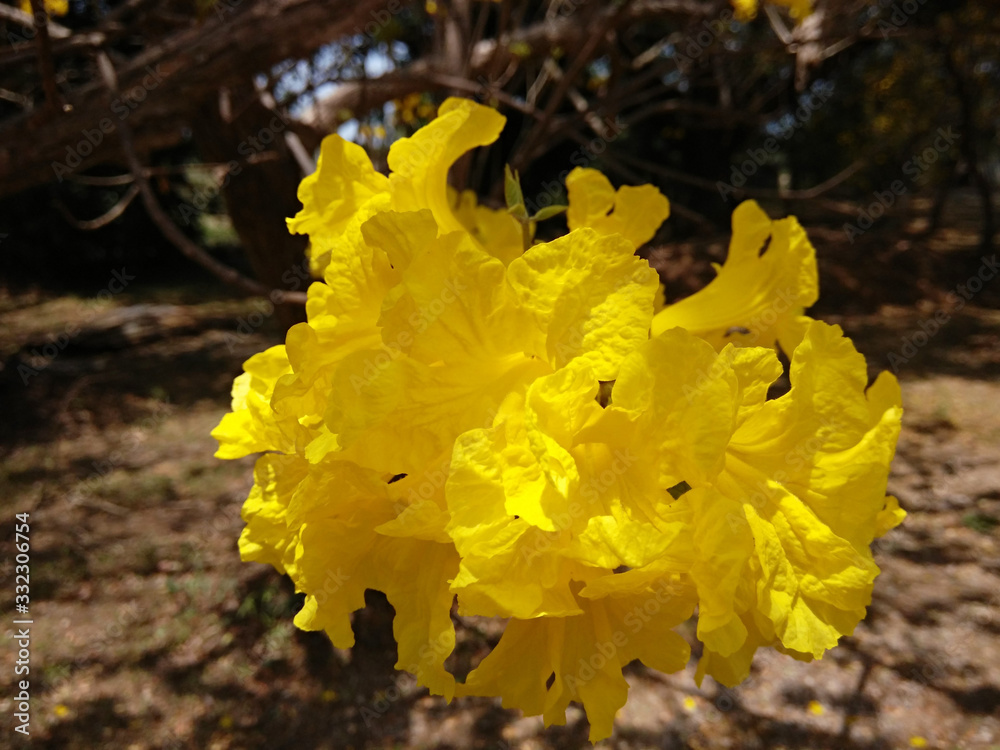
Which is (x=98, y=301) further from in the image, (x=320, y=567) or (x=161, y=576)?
(x=320, y=567)

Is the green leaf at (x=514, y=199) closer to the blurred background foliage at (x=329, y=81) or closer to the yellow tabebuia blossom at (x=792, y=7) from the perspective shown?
the blurred background foliage at (x=329, y=81)

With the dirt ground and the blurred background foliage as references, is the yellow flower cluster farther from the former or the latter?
the dirt ground

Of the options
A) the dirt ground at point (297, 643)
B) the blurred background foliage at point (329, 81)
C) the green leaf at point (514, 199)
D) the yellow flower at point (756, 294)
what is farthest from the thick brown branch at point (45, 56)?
the dirt ground at point (297, 643)

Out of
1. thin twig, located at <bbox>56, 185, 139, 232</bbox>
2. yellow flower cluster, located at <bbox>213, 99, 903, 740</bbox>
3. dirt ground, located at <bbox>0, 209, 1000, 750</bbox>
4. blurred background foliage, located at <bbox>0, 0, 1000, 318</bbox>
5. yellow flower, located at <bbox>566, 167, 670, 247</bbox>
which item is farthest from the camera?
dirt ground, located at <bbox>0, 209, 1000, 750</bbox>

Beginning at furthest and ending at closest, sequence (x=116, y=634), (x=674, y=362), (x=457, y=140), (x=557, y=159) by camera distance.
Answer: (x=557, y=159) < (x=116, y=634) < (x=457, y=140) < (x=674, y=362)

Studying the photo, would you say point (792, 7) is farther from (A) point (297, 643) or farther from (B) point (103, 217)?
(A) point (297, 643)

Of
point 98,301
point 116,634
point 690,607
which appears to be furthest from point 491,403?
point 98,301

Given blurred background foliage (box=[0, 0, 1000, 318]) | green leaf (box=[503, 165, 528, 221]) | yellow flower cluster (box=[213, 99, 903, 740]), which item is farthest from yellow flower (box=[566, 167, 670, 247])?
blurred background foliage (box=[0, 0, 1000, 318])

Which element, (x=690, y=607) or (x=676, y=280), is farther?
(x=676, y=280)
